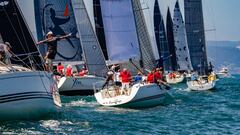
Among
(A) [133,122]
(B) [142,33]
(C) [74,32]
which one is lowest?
(A) [133,122]

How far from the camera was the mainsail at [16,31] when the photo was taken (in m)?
22.3

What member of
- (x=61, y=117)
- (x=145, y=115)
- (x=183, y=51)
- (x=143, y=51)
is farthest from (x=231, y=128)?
(x=183, y=51)

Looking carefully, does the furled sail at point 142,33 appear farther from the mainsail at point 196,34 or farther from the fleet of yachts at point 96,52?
the mainsail at point 196,34

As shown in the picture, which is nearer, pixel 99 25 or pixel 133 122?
pixel 133 122

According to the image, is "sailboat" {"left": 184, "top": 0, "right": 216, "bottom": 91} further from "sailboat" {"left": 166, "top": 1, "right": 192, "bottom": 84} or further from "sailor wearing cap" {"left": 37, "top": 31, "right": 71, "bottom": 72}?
"sailor wearing cap" {"left": 37, "top": 31, "right": 71, "bottom": 72}

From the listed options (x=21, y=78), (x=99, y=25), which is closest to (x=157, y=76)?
(x=21, y=78)

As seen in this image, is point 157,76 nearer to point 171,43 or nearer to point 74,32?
point 74,32

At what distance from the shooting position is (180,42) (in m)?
82.9

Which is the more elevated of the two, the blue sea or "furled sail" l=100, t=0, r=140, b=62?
"furled sail" l=100, t=0, r=140, b=62

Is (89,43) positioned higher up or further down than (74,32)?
further down

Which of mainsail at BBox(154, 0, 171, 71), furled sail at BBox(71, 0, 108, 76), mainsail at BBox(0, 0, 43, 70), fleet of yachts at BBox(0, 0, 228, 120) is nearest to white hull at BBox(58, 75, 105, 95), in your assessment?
fleet of yachts at BBox(0, 0, 228, 120)

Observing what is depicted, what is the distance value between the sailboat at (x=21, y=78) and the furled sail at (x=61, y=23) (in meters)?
23.2

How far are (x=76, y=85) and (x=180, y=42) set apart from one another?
45.9m

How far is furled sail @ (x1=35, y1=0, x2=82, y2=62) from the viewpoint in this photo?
4622cm
